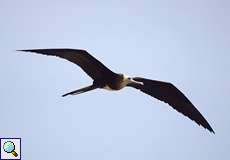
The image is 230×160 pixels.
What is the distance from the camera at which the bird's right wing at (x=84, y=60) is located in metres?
5.85

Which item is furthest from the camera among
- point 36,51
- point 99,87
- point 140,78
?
point 140,78

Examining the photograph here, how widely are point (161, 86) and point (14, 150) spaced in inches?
63.6

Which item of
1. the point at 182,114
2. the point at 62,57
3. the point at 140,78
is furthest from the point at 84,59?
the point at 182,114

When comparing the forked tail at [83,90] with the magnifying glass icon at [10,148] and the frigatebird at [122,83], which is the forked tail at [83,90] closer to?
the frigatebird at [122,83]

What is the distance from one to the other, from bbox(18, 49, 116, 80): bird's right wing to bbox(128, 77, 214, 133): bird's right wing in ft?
1.73

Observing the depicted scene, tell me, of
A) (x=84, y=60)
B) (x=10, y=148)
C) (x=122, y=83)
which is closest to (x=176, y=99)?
(x=122, y=83)

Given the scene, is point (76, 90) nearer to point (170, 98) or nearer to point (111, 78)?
point (111, 78)

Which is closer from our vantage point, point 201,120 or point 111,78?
point 111,78

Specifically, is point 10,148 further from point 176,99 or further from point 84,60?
point 176,99

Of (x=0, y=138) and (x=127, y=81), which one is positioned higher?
(x=127, y=81)

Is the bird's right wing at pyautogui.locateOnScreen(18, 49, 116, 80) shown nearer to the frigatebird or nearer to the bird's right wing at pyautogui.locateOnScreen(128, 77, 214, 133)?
the frigatebird

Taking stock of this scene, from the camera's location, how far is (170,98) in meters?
6.66

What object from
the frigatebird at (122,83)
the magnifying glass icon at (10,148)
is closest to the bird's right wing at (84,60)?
the frigatebird at (122,83)

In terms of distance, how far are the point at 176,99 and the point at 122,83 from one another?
2.35ft
